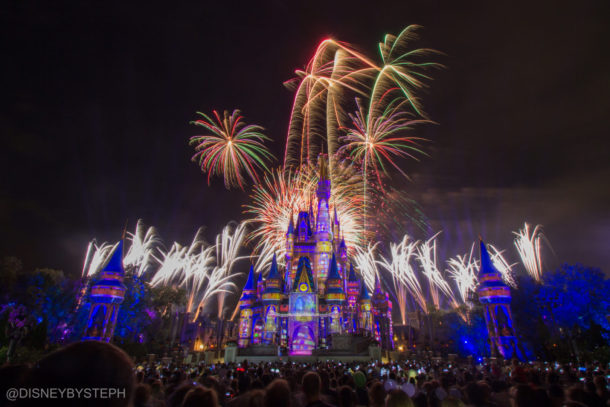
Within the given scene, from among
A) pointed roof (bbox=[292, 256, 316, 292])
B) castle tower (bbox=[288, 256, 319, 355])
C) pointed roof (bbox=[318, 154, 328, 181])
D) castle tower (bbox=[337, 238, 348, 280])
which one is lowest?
castle tower (bbox=[288, 256, 319, 355])

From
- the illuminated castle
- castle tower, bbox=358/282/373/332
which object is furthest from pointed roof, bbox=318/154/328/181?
castle tower, bbox=358/282/373/332

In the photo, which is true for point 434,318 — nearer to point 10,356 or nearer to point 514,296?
point 514,296

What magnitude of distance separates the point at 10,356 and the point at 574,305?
2268 inches

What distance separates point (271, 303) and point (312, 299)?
305 inches

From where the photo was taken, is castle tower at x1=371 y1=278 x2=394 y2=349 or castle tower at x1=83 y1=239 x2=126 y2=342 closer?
castle tower at x1=83 y1=239 x2=126 y2=342

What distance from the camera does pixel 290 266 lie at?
65.5 meters

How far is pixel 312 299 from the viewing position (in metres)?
55.8

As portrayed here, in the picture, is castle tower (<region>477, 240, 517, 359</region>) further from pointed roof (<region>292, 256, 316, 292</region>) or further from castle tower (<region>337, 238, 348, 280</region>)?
castle tower (<region>337, 238, 348, 280</region>)

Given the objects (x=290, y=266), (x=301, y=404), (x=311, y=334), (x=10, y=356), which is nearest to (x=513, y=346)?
(x=311, y=334)

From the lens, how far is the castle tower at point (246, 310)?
193 ft

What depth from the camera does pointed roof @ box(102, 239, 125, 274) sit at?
37969 millimetres

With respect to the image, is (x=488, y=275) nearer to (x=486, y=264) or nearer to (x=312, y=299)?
(x=486, y=264)

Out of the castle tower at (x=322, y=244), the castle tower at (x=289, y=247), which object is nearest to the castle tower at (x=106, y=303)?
the castle tower at (x=289, y=247)

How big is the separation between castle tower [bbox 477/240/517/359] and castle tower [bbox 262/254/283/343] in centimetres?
3304
